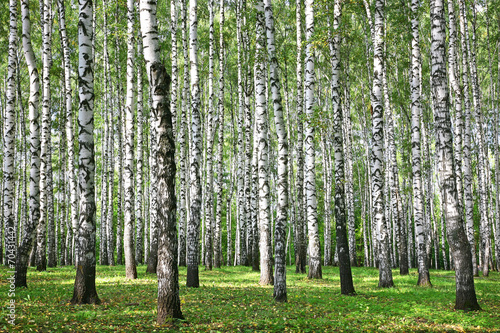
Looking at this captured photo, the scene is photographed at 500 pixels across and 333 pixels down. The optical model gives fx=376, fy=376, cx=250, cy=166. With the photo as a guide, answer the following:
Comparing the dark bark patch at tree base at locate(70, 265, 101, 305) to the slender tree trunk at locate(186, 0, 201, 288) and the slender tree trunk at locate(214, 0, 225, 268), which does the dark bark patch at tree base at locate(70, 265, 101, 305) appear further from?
the slender tree trunk at locate(214, 0, 225, 268)

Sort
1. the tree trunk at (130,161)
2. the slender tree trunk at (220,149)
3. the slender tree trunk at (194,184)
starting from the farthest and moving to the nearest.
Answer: the slender tree trunk at (220,149), the tree trunk at (130,161), the slender tree trunk at (194,184)

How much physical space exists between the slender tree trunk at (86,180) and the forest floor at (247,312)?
44 cm

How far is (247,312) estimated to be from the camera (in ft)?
25.7

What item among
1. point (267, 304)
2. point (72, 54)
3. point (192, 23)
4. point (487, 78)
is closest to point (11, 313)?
point (267, 304)

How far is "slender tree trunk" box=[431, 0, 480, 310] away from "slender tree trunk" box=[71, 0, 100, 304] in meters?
7.91

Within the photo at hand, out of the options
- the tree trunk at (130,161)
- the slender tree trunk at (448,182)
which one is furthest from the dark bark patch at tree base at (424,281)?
the tree trunk at (130,161)

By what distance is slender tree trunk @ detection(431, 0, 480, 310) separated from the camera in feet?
27.3

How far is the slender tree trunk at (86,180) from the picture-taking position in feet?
25.7

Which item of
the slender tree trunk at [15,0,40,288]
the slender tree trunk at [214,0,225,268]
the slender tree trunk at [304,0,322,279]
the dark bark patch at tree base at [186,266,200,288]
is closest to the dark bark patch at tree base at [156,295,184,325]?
the dark bark patch at tree base at [186,266,200,288]

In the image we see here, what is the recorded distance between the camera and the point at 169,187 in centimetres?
669

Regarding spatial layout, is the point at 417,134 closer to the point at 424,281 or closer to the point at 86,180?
the point at 424,281

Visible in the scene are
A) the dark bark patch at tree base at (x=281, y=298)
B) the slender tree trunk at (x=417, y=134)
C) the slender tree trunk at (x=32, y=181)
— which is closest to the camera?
the dark bark patch at tree base at (x=281, y=298)

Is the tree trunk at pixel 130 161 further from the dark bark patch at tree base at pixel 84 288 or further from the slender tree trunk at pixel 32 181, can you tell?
the dark bark patch at tree base at pixel 84 288

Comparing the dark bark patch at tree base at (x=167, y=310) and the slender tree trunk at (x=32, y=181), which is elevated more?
the slender tree trunk at (x=32, y=181)
